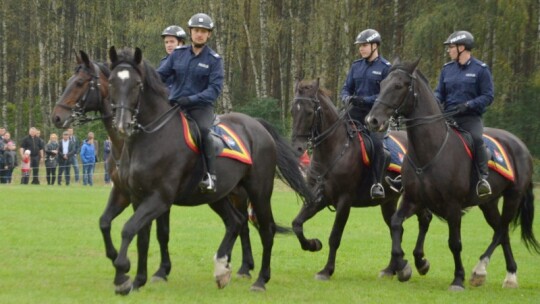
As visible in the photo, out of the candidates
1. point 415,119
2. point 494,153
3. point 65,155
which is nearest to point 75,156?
point 65,155

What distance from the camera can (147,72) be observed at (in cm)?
1134

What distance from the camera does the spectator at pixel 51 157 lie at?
3481cm

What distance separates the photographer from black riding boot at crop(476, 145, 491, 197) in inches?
500

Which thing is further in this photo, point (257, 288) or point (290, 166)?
point (290, 166)

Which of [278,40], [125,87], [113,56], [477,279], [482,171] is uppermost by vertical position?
[278,40]

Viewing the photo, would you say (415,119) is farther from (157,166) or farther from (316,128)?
(157,166)

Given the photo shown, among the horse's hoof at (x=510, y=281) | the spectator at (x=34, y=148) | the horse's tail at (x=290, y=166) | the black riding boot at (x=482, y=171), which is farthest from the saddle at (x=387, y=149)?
the spectator at (x=34, y=148)

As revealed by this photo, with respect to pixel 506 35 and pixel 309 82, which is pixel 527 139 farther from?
pixel 309 82

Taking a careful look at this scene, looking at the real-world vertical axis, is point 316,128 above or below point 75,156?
above

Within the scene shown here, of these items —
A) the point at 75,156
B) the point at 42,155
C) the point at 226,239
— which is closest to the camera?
the point at 226,239

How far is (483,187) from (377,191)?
5.97 ft

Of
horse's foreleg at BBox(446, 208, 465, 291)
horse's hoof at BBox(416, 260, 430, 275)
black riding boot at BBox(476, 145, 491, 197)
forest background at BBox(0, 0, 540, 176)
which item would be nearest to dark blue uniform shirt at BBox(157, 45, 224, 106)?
horse's foreleg at BBox(446, 208, 465, 291)

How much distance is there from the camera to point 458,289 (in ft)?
40.4

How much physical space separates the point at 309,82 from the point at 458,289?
376cm
